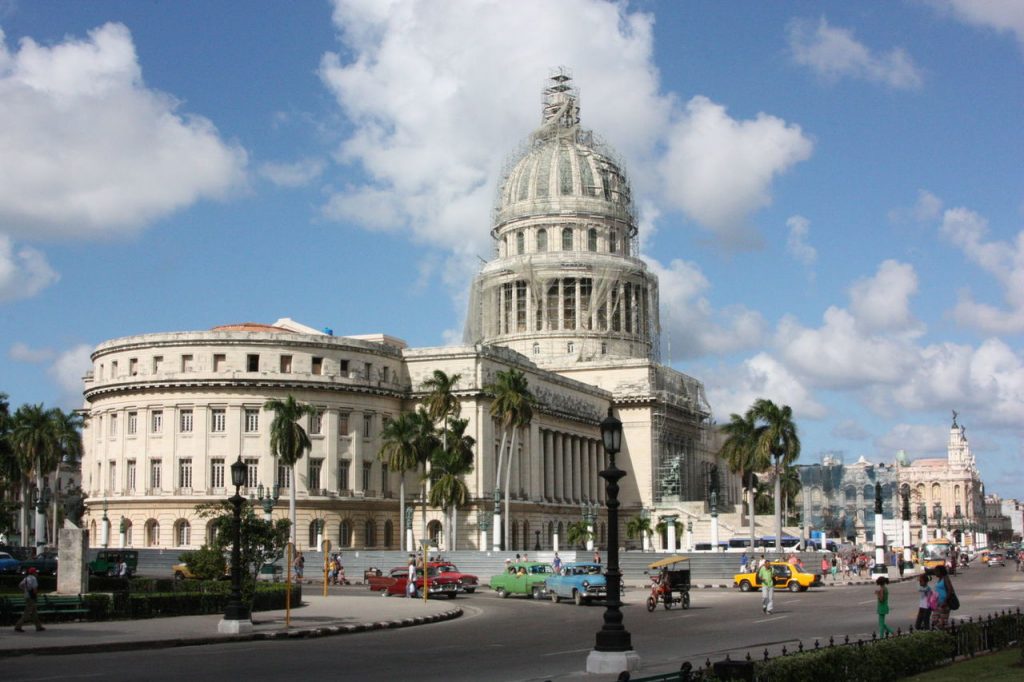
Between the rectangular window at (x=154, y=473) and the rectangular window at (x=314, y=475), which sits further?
the rectangular window at (x=314, y=475)

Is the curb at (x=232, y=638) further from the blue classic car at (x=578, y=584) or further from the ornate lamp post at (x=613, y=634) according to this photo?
the ornate lamp post at (x=613, y=634)

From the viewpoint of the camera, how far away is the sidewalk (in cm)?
3058

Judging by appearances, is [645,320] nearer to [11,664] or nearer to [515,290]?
[515,290]

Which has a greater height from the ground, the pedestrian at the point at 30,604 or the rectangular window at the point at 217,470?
the rectangular window at the point at 217,470

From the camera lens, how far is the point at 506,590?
189 feet

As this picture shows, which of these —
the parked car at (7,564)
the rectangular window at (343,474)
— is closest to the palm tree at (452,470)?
the rectangular window at (343,474)

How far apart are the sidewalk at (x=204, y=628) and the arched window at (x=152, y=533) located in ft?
153

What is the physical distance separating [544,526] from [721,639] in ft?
256

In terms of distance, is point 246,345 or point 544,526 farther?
point 544,526

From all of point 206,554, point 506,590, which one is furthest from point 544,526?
point 206,554

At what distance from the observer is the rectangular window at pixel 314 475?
93312 mm

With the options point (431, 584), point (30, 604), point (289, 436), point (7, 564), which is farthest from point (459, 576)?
point (289, 436)

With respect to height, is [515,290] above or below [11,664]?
above

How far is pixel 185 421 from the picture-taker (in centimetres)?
9262
